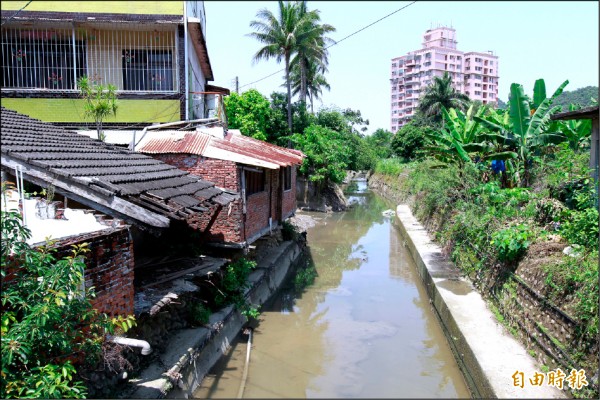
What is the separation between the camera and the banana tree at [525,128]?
444 inches

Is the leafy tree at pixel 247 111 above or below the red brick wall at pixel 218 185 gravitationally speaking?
above

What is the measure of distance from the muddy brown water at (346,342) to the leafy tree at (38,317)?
1.90m

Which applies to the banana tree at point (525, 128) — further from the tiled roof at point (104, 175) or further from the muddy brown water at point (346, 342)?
the tiled roof at point (104, 175)

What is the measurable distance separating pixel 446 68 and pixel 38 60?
81.2 m

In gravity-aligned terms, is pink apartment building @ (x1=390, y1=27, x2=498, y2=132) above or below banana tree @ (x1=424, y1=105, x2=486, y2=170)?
above

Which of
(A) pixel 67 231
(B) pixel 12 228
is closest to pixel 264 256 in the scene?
(A) pixel 67 231

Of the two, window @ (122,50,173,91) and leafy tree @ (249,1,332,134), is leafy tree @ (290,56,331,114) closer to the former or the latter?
leafy tree @ (249,1,332,134)

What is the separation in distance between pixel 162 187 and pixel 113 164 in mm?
795

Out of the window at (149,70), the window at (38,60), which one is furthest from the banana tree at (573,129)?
the window at (38,60)

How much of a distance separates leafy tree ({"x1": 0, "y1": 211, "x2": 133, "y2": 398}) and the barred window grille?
800 centimetres

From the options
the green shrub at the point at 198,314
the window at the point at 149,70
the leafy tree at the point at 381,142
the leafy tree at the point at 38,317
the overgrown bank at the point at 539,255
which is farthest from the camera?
the leafy tree at the point at 381,142

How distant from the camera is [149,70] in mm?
11531

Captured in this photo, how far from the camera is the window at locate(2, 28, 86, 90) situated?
1100cm

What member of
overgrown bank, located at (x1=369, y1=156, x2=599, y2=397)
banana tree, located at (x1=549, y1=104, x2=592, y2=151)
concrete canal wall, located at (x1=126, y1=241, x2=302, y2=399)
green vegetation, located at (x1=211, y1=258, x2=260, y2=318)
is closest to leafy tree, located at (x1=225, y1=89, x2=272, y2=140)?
overgrown bank, located at (x1=369, y1=156, x2=599, y2=397)
